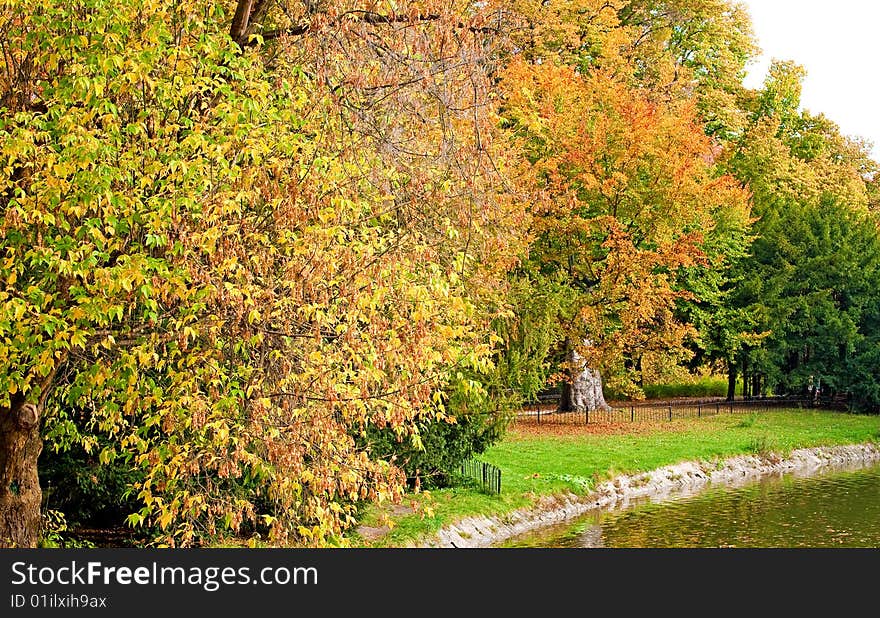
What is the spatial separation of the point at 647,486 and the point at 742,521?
3766 mm

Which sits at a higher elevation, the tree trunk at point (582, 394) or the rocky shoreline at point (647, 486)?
the tree trunk at point (582, 394)

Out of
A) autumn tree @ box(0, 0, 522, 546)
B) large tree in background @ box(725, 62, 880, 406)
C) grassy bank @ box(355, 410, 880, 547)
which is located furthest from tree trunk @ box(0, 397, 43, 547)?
large tree in background @ box(725, 62, 880, 406)

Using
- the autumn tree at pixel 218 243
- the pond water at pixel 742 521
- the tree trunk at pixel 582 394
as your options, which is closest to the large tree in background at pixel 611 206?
the tree trunk at pixel 582 394

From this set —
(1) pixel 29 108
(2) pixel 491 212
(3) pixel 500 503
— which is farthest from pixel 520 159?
(1) pixel 29 108

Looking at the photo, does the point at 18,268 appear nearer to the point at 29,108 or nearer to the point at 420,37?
the point at 29,108

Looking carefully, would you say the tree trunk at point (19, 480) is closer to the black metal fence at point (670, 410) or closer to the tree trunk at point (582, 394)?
the black metal fence at point (670, 410)

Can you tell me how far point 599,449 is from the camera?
27125 millimetres

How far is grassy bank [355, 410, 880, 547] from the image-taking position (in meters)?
17.9

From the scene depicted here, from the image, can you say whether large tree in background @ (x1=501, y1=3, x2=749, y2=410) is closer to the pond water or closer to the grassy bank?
the grassy bank

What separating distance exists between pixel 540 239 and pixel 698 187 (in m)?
4.76

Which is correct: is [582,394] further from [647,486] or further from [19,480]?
[19,480]

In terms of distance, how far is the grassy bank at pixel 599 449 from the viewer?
58.6 feet

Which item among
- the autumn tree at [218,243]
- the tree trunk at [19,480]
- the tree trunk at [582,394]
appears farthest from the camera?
the tree trunk at [582,394]

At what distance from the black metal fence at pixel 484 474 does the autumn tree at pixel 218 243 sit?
33.3ft
